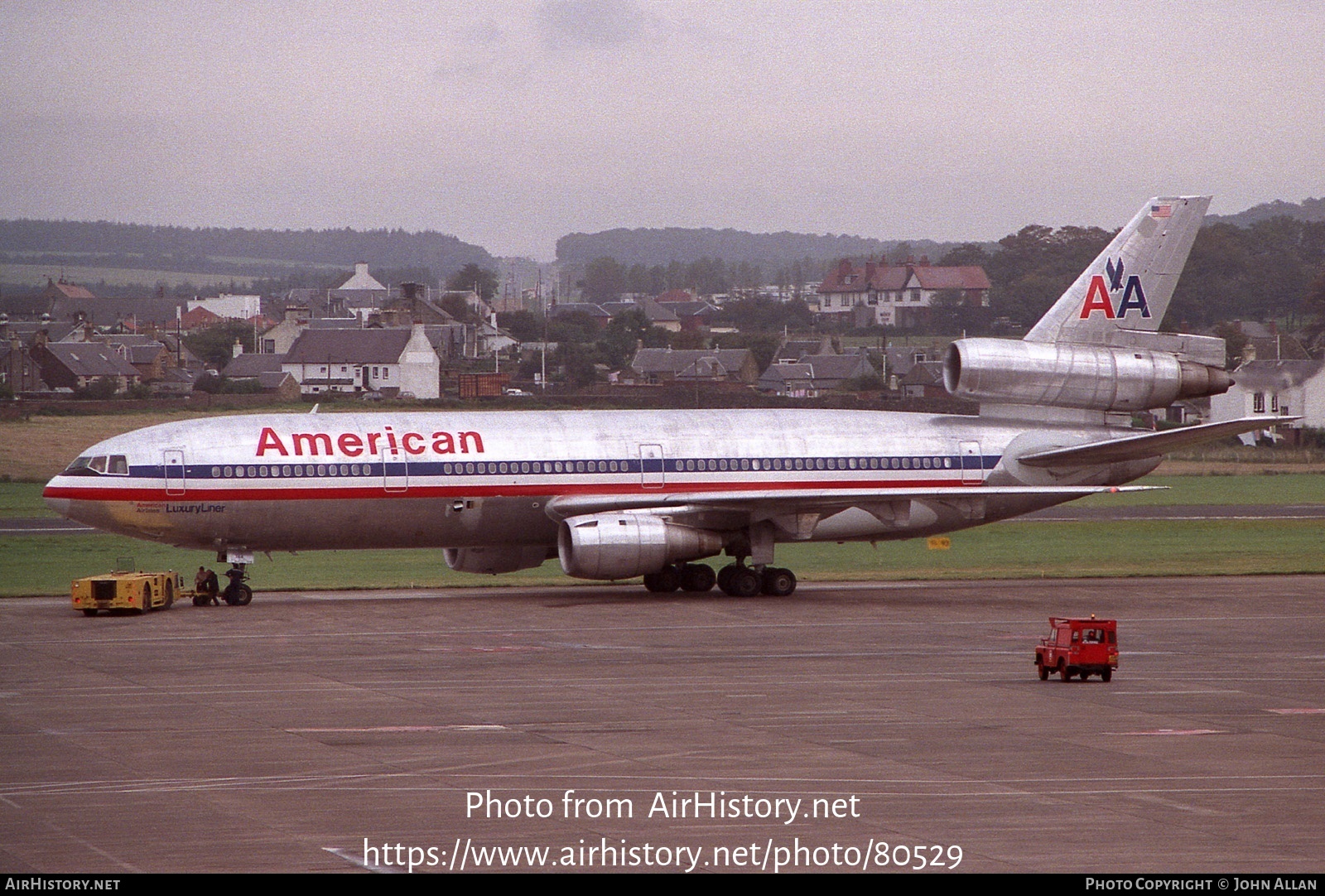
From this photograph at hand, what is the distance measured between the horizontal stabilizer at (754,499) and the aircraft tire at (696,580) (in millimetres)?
2703

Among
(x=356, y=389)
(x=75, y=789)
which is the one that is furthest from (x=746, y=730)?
(x=356, y=389)

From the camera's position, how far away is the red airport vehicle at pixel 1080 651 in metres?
28.7

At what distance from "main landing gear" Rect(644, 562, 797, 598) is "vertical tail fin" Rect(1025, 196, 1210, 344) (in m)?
11.2

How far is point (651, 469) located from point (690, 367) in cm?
8845

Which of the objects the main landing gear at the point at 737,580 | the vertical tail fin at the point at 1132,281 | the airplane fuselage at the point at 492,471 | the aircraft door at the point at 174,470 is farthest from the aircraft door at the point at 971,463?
the aircraft door at the point at 174,470

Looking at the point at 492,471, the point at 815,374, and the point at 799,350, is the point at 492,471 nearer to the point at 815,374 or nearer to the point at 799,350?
the point at 815,374

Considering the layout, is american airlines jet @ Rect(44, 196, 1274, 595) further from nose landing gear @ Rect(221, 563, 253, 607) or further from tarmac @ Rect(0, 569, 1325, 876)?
tarmac @ Rect(0, 569, 1325, 876)

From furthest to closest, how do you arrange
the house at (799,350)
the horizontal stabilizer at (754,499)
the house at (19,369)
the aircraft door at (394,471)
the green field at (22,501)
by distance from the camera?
the house at (799,350) → the house at (19,369) → the green field at (22,501) → the horizontal stabilizer at (754,499) → the aircraft door at (394,471)

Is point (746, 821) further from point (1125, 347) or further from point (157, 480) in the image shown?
point (1125, 347)

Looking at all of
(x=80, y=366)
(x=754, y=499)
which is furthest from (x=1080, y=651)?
(x=80, y=366)

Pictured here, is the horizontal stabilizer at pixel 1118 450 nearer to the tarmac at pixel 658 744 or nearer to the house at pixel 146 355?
the tarmac at pixel 658 744

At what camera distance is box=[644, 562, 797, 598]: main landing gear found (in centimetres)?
4438

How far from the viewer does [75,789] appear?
19859 millimetres

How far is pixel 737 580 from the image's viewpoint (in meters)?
44.4
